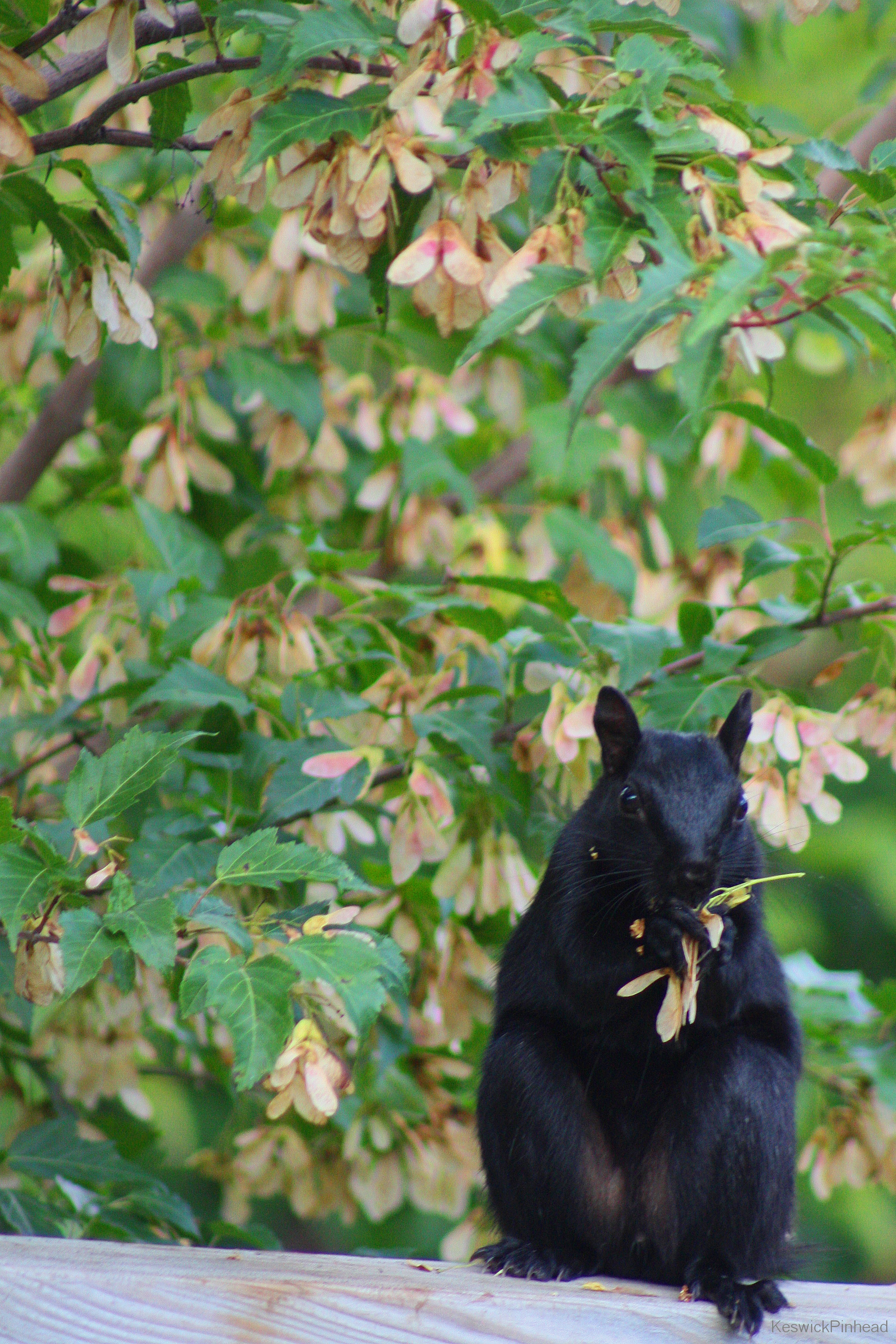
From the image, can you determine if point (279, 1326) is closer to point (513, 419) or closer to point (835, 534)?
point (513, 419)

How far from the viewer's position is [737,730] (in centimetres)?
176

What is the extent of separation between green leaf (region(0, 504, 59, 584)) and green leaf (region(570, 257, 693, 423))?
1.55 m

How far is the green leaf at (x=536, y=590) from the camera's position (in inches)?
74.8

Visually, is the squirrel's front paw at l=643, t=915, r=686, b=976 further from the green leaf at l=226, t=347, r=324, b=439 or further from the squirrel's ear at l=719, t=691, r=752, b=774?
the green leaf at l=226, t=347, r=324, b=439

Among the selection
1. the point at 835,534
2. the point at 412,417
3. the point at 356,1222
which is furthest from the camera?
the point at 835,534

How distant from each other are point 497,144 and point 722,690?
2.66 ft

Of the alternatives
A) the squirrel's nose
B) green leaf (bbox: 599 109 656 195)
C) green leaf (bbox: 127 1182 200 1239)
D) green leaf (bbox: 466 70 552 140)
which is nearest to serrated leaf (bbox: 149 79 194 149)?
green leaf (bbox: 466 70 552 140)

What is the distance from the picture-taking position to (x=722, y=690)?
6.22ft

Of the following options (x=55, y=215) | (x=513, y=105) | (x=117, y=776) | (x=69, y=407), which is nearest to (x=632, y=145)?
(x=513, y=105)

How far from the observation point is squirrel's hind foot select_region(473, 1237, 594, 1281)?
162 centimetres

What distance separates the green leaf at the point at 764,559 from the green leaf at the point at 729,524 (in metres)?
0.02

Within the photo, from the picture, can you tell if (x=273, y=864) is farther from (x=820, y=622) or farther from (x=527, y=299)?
(x=820, y=622)

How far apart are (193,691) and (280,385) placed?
37.5 inches

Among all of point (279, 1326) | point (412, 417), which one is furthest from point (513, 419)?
point (279, 1326)
